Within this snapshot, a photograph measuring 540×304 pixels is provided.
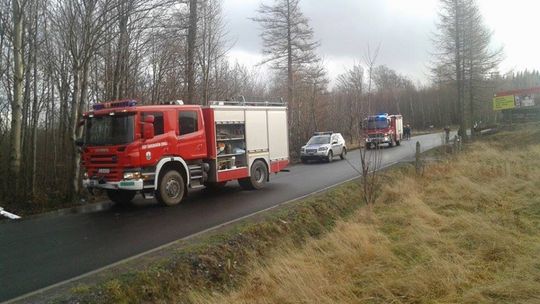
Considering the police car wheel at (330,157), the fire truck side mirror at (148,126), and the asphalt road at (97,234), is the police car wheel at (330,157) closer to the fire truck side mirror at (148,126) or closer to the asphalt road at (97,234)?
the asphalt road at (97,234)

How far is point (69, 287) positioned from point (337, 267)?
3.61m

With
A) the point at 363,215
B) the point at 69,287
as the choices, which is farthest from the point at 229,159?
the point at 69,287

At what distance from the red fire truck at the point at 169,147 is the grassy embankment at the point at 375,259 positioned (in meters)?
3.85

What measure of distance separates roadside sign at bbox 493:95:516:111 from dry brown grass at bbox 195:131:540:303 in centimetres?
3802

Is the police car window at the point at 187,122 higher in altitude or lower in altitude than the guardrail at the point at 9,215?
higher

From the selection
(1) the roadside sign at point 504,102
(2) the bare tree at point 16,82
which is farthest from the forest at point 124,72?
(1) the roadside sign at point 504,102

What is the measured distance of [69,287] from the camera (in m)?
5.66

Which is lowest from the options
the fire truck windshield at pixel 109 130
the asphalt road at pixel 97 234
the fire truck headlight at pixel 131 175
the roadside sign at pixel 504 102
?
the asphalt road at pixel 97 234

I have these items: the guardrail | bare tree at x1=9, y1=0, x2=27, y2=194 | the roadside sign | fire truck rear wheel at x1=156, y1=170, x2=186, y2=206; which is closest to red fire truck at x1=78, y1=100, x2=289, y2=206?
fire truck rear wheel at x1=156, y1=170, x2=186, y2=206

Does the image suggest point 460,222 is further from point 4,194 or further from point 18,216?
point 4,194

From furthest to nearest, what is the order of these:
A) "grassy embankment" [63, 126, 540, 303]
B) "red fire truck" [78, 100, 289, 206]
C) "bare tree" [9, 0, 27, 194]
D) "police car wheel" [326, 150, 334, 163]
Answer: "police car wheel" [326, 150, 334, 163], "bare tree" [9, 0, 27, 194], "red fire truck" [78, 100, 289, 206], "grassy embankment" [63, 126, 540, 303]

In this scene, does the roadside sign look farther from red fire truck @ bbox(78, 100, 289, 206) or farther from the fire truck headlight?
the fire truck headlight

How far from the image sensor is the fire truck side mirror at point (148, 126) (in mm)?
11344

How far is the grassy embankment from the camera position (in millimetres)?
5227
